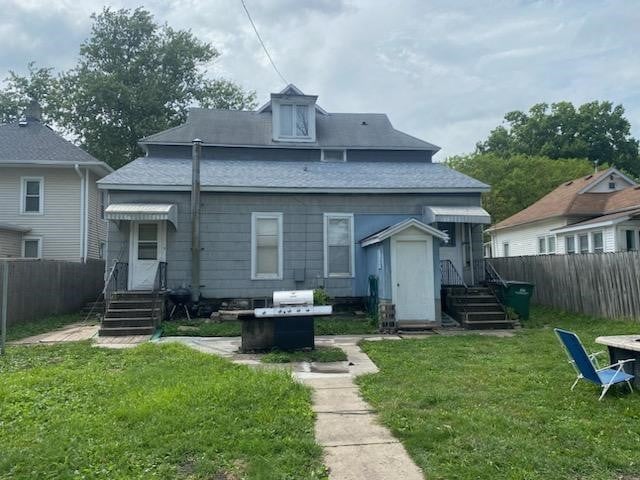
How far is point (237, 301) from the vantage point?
44.5ft

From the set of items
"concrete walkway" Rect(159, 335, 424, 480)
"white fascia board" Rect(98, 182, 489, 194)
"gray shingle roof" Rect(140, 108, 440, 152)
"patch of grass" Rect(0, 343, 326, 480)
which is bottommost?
"concrete walkway" Rect(159, 335, 424, 480)

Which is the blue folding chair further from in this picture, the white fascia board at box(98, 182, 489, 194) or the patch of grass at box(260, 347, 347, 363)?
the white fascia board at box(98, 182, 489, 194)

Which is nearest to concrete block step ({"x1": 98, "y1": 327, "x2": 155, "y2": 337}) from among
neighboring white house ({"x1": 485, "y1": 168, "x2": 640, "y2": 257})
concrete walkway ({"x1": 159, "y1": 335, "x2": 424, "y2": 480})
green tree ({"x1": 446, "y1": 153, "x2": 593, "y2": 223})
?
concrete walkway ({"x1": 159, "y1": 335, "x2": 424, "y2": 480})

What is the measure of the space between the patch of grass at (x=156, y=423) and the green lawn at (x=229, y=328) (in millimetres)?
3944

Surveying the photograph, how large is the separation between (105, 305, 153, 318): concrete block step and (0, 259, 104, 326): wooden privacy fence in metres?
2.18

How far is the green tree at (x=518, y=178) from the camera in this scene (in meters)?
33.2

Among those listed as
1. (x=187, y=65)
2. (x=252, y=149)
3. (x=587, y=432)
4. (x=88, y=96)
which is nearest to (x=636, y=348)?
(x=587, y=432)

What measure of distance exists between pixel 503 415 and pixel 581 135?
45.9 metres

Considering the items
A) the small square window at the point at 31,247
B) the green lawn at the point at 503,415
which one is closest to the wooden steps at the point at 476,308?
the green lawn at the point at 503,415

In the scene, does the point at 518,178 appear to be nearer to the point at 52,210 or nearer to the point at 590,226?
the point at 590,226

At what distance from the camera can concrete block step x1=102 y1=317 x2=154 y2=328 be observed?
37.2ft

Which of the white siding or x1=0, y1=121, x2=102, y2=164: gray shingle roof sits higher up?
x1=0, y1=121, x2=102, y2=164: gray shingle roof

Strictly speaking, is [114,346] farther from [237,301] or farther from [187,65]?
[187,65]

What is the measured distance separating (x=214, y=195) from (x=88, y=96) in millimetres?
19854
